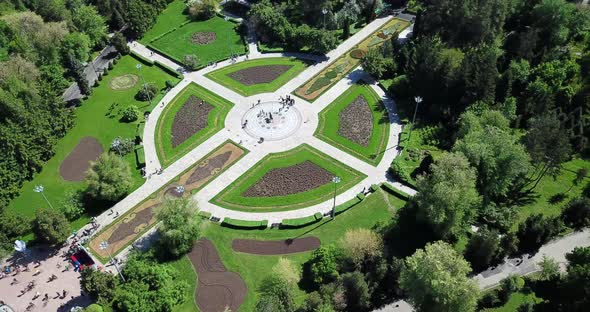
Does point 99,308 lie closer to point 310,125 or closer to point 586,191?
point 310,125

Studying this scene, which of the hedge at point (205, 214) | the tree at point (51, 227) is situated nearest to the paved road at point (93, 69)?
the tree at point (51, 227)

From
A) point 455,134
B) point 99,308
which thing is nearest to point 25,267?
point 99,308

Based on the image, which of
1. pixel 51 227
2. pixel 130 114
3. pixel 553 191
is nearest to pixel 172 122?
pixel 130 114

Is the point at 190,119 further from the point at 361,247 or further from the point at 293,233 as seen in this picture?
the point at 361,247

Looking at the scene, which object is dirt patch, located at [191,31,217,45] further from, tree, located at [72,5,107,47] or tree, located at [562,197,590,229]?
tree, located at [562,197,590,229]

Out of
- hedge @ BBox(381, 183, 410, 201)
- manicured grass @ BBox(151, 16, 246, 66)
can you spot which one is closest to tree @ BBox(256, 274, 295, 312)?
hedge @ BBox(381, 183, 410, 201)
